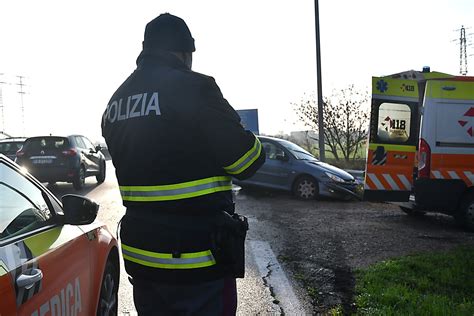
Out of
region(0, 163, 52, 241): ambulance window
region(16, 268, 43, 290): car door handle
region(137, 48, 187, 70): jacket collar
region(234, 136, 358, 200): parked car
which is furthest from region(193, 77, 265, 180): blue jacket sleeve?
region(234, 136, 358, 200): parked car

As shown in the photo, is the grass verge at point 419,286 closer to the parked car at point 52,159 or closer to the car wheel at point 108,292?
the car wheel at point 108,292

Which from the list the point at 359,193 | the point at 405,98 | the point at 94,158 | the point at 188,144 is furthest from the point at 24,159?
the point at 188,144

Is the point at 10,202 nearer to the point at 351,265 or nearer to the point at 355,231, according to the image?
the point at 351,265

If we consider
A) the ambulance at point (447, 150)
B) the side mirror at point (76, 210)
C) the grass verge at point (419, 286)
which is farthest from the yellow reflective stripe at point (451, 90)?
the side mirror at point (76, 210)

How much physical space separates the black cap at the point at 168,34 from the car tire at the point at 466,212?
685cm

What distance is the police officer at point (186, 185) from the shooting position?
2047 mm

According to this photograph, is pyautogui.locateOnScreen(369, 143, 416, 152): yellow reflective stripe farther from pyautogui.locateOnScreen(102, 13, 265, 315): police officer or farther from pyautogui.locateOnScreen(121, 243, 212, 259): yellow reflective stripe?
pyautogui.locateOnScreen(121, 243, 212, 259): yellow reflective stripe

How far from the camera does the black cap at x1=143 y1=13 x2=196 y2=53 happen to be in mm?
2209

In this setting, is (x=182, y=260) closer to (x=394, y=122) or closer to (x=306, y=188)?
(x=394, y=122)

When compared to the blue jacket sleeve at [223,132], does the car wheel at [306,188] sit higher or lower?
lower

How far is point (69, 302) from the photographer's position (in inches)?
98.6

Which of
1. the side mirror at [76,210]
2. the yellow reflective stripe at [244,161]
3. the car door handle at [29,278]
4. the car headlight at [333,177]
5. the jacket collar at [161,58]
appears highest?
the jacket collar at [161,58]

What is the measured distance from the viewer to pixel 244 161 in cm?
207

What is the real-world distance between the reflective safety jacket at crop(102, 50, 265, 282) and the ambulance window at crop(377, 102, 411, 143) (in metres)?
6.84
